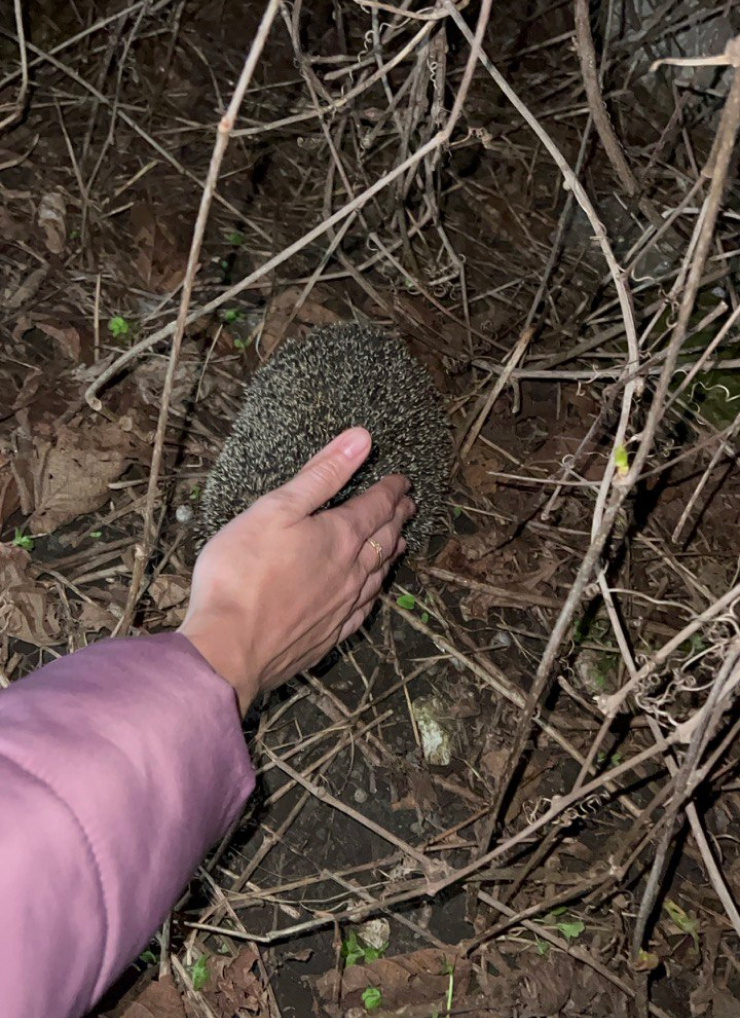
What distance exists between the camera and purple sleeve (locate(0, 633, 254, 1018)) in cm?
171

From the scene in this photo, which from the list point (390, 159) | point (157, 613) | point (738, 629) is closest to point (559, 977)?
point (738, 629)

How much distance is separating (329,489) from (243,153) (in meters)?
3.22

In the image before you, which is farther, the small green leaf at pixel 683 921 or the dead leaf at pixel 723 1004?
the small green leaf at pixel 683 921

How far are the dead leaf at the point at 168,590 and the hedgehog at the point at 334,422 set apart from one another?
8.6 inches

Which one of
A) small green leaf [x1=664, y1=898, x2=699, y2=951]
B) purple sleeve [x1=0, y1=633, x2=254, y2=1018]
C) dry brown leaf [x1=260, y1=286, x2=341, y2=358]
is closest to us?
purple sleeve [x1=0, y1=633, x2=254, y2=1018]

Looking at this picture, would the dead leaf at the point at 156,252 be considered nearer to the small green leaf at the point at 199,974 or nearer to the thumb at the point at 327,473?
the thumb at the point at 327,473

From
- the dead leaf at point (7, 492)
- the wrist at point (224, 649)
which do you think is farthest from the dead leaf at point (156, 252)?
the wrist at point (224, 649)

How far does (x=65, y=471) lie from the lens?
13.4ft

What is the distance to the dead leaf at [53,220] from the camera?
4.85m

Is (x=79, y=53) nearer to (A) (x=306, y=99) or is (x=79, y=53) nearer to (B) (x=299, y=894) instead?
(A) (x=306, y=99)

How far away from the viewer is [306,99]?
556 centimetres

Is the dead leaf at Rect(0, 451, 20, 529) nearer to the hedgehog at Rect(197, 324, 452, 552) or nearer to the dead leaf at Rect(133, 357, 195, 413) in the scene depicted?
the dead leaf at Rect(133, 357, 195, 413)

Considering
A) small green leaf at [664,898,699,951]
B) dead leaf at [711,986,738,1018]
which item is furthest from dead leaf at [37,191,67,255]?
dead leaf at [711,986,738,1018]

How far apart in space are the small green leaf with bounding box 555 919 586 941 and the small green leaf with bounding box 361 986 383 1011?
790 millimetres
